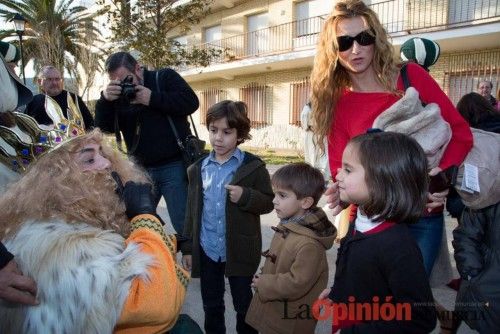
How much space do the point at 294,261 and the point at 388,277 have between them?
2.31 ft

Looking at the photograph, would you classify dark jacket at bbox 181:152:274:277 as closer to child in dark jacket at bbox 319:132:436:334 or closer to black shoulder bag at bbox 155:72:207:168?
black shoulder bag at bbox 155:72:207:168

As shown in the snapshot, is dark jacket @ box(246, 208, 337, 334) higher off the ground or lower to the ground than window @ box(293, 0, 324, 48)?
lower

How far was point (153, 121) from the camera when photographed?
3.25 meters

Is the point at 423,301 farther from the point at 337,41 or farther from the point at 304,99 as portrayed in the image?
the point at 304,99

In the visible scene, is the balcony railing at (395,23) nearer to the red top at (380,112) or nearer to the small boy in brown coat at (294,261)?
the red top at (380,112)

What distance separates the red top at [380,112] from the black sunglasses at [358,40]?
0.24 metres

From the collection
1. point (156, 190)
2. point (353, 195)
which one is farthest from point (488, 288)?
point (156, 190)

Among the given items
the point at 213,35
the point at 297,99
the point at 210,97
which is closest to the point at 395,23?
the point at 297,99

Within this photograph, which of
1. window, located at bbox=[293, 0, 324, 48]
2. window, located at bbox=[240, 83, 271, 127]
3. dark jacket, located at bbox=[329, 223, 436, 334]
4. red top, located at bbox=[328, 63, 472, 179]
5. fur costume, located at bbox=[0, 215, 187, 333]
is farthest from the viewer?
window, located at bbox=[240, 83, 271, 127]

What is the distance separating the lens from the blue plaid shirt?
2.62 m

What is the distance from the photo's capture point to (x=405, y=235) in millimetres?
1483

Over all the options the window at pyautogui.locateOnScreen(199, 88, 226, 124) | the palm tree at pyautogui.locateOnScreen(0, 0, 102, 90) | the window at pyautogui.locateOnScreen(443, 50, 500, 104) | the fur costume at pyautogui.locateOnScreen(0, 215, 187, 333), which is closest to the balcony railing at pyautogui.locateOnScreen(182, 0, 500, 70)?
the window at pyautogui.locateOnScreen(443, 50, 500, 104)

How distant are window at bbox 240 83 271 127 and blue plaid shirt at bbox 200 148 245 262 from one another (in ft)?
47.5

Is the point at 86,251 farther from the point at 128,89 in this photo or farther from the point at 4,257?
the point at 128,89
